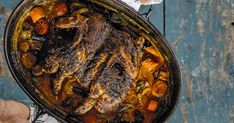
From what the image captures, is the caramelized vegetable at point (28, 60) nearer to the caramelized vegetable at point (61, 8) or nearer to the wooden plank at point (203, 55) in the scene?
the caramelized vegetable at point (61, 8)

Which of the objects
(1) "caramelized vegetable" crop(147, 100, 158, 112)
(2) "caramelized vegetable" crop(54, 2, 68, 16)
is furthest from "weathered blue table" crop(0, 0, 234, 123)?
(2) "caramelized vegetable" crop(54, 2, 68, 16)

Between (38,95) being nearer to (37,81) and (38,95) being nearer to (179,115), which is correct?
(37,81)

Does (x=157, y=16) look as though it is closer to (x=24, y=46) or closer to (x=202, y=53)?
(x=202, y=53)

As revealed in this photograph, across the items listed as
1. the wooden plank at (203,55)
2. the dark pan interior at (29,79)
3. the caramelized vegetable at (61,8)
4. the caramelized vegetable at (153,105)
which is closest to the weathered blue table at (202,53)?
the wooden plank at (203,55)

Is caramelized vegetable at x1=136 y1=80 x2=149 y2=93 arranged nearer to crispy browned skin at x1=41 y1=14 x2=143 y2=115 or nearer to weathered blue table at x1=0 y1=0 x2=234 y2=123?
A: crispy browned skin at x1=41 y1=14 x2=143 y2=115

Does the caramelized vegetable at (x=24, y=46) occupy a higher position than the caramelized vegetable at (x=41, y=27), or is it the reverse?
the caramelized vegetable at (x=41, y=27)

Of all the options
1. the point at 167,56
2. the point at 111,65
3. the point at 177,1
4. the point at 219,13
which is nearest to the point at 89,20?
the point at 111,65

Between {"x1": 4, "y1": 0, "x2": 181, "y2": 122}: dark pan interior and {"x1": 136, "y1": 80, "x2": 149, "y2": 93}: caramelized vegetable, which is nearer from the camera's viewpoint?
{"x1": 4, "y1": 0, "x2": 181, "y2": 122}: dark pan interior

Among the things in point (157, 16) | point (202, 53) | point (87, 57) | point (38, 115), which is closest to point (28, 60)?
point (87, 57)
